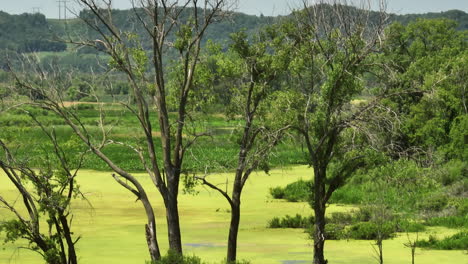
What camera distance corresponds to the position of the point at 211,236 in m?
36.5

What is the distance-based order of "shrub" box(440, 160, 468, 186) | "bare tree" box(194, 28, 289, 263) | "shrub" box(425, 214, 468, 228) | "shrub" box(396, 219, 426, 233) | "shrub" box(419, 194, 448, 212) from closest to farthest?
"bare tree" box(194, 28, 289, 263), "shrub" box(396, 219, 426, 233), "shrub" box(425, 214, 468, 228), "shrub" box(419, 194, 448, 212), "shrub" box(440, 160, 468, 186)

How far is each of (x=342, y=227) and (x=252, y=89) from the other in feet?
34.3

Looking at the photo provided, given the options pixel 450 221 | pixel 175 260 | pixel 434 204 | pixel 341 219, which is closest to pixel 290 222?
pixel 341 219

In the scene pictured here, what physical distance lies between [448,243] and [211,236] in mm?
9953

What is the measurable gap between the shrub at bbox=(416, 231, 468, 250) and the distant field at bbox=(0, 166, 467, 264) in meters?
0.42

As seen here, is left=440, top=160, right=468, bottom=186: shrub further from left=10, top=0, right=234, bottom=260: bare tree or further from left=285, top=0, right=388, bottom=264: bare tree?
left=10, top=0, right=234, bottom=260: bare tree

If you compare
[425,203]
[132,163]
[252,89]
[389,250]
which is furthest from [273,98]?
[132,163]

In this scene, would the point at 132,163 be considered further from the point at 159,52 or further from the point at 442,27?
the point at 159,52

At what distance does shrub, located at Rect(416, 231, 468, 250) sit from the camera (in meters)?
30.8

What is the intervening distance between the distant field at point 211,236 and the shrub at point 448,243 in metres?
0.42

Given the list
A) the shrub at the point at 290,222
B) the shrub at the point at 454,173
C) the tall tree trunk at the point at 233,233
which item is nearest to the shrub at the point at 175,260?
the tall tree trunk at the point at 233,233

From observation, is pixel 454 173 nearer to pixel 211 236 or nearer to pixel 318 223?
pixel 211 236

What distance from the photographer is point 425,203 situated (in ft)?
133

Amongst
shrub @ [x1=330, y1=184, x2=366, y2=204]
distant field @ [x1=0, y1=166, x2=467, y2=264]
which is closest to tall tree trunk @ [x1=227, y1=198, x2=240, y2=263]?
distant field @ [x1=0, y1=166, x2=467, y2=264]
